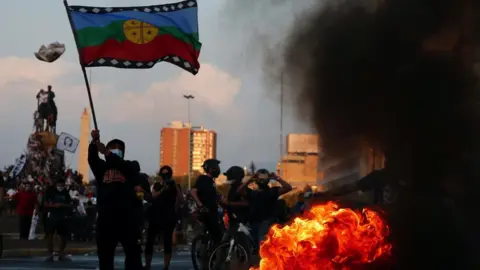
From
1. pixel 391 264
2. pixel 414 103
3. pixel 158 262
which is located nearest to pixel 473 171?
A: pixel 414 103

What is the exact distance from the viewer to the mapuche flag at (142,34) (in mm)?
10344

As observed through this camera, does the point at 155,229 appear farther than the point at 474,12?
Yes

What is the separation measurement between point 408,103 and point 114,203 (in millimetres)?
3196

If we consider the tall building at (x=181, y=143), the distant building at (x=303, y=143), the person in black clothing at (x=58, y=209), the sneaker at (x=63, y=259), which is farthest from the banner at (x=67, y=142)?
the tall building at (x=181, y=143)

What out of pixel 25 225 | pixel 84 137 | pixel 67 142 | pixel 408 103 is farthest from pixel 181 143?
pixel 408 103

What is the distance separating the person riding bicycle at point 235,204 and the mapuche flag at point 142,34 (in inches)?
71.4

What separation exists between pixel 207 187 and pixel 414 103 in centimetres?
335

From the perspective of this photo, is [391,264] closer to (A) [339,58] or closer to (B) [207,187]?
(A) [339,58]

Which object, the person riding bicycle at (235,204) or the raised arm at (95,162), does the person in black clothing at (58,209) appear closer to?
the person riding bicycle at (235,204)

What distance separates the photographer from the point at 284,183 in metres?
11.7

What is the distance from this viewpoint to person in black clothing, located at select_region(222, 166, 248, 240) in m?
11.4

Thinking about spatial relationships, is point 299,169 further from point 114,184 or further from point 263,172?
point 114,184

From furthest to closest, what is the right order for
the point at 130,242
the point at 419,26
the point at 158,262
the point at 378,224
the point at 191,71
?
the point at 158,262 < the point at 191,71 < the point at 419,26 < the point at 130,242 < the point at 378,224

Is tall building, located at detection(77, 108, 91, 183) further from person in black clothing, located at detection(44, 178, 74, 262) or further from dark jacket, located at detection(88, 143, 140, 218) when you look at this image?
dark jacket, located at detection(88, 143, 140, 218)
